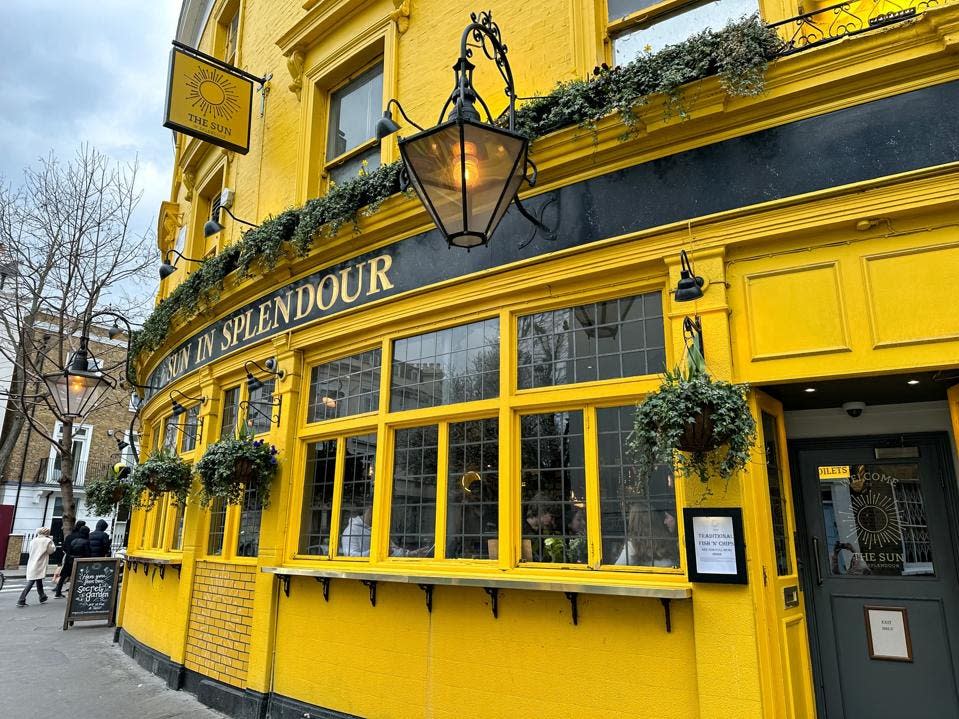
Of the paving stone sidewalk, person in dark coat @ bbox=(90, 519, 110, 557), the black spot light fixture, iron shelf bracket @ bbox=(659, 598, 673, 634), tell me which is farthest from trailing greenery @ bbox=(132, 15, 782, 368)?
person in dark coat @ bbox=(90, 519, 110, 557)

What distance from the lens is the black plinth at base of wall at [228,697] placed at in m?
5.80

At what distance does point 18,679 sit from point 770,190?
9.61 metres

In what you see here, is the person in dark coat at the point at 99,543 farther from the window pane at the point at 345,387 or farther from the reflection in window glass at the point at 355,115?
the reflection in window glass at the point at 355,115

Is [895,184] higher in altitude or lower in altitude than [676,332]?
higher

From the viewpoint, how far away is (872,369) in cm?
366

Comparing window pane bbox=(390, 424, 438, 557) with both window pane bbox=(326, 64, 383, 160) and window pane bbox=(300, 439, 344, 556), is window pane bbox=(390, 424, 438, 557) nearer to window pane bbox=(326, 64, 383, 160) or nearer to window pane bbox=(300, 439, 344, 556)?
window pane bbox=(300, 439, 344, 556)

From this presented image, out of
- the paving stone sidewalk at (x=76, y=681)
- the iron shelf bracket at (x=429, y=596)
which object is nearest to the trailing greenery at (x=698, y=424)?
the iron shelf bracket at (x=429, y=596)

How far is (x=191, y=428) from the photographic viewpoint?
9297 mm

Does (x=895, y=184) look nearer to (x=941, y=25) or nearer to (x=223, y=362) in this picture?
(x=941, y=25)

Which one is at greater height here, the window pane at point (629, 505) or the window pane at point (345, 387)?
the window pane at point (345, 387)

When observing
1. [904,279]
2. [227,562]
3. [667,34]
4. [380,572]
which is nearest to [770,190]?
[904,279]

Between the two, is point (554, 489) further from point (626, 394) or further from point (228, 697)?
point (228, 697)

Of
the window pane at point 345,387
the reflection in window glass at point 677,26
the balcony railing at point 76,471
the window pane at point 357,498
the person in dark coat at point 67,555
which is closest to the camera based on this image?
the reflection in window glass at point 677,26

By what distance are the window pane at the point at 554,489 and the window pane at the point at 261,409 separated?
3580 millimetres
